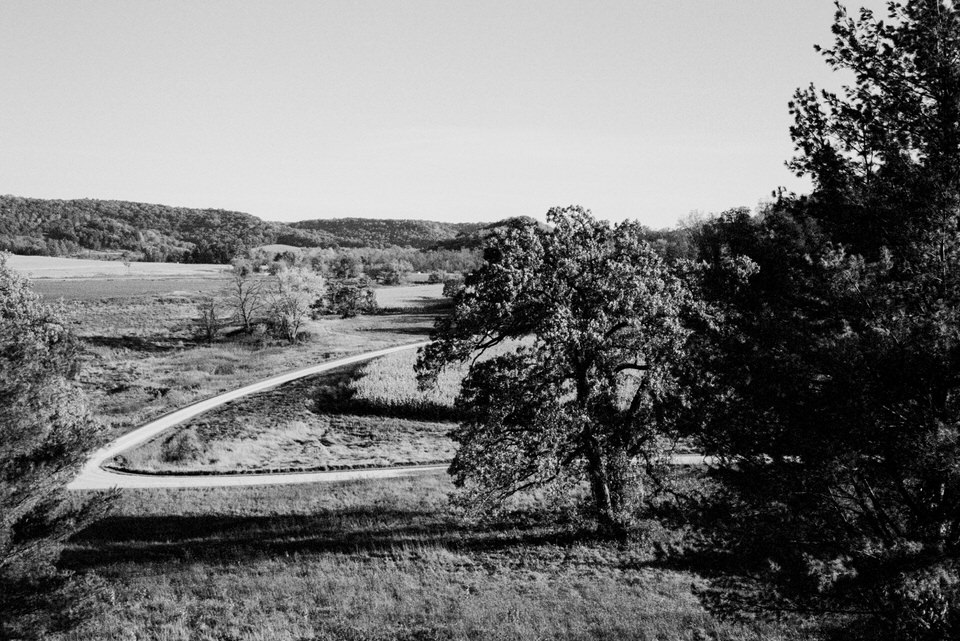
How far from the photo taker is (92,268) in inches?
5202

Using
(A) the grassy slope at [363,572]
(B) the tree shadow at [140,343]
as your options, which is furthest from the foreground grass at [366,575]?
(B) the tree shadow at [140,343]

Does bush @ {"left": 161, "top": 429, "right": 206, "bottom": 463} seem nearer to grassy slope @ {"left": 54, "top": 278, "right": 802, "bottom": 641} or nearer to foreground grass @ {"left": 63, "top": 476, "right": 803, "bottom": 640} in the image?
grassy slope @ {"left": 54, "top": 278, "right": 802, "bottom": 641}

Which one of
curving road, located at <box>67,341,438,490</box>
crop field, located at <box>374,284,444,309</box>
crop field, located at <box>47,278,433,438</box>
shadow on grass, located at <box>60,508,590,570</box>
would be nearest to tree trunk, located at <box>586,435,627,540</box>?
shadow on grass, located at <box>60,508,590,570</box>

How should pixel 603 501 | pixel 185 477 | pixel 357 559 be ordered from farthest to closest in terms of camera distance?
A: pixel 185 477, pixel 603 501, pixel 357 559

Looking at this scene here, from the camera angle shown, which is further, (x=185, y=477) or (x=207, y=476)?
(x=207, y=476)

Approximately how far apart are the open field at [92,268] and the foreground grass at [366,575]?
97.3m

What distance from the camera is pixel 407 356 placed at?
2527 inches

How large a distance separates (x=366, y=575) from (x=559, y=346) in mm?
8782

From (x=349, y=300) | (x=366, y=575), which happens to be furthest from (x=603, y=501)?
(x=349, y=300)

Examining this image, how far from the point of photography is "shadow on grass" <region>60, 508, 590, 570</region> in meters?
20.5

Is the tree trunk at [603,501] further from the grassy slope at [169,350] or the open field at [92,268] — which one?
the open field at [92,268]

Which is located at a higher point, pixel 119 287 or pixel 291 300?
pixel 291 300

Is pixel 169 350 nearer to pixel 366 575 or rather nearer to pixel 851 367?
pixel 366 575

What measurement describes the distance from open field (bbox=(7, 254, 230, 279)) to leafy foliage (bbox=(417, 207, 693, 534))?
104m
